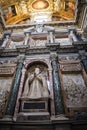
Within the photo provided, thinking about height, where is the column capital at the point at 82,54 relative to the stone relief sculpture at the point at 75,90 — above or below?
A: above

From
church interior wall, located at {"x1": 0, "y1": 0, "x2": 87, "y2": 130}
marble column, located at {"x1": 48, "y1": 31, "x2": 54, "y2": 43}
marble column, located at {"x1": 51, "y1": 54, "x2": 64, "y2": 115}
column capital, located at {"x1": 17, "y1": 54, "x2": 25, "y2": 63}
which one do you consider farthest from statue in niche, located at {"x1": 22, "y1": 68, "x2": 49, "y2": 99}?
marble column, located at {"x1": 48, "y1": 31, "x2": 54, "y2": 43}

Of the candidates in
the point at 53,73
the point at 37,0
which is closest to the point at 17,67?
the point at 53,73

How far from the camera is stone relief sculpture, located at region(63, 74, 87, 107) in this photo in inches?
320

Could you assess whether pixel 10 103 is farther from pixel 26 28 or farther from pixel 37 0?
pixel 37 0

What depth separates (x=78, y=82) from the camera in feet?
30.2

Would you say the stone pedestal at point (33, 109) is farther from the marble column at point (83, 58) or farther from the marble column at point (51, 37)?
the marble column at point (51, 37)

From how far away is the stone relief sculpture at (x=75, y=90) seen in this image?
8116mm

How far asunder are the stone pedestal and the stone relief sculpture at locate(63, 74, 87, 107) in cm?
125

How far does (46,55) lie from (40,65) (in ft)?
2.69

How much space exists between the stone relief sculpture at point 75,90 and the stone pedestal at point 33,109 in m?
1.25

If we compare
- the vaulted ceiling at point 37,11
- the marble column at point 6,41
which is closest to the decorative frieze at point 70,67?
the marble column at point 6,41

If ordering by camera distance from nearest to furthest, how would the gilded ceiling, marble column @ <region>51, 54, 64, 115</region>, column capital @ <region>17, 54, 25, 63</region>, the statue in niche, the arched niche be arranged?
marble column @ <region>51, 54, 64, 115</region>
the statue in niche
the arched niche
column capital @ <region>17, 54, 25, 63</region>
the gilded ceiling

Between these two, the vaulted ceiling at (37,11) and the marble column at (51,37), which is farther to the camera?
the vaulted ceiling at (37,11)

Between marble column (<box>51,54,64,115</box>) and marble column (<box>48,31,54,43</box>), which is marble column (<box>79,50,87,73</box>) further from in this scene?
marble column (<box>48,31,54,43</box>)
